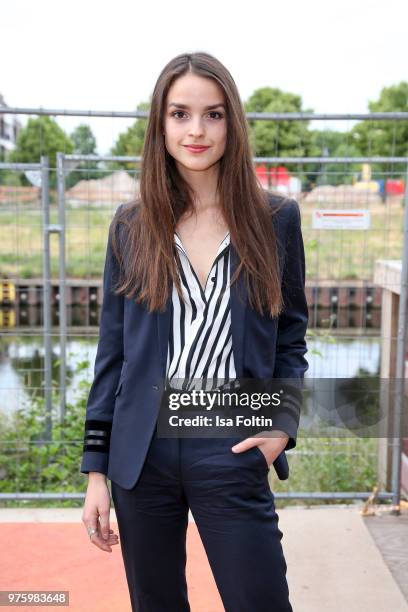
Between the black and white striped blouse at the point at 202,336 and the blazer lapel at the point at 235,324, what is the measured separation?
0.01 meters

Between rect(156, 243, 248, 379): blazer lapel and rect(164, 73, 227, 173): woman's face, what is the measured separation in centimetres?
29

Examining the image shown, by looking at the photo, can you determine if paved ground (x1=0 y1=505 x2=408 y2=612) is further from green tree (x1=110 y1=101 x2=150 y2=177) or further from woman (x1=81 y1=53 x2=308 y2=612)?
green tree (x1=110 y1=101 x2=150 y2=177)

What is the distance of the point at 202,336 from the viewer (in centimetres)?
169

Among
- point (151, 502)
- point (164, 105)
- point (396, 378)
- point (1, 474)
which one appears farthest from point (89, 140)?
point (151, 502)

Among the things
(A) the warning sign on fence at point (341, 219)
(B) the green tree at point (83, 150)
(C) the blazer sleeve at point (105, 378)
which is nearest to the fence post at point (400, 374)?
(A) the warning sign on fence at point (341, 219)

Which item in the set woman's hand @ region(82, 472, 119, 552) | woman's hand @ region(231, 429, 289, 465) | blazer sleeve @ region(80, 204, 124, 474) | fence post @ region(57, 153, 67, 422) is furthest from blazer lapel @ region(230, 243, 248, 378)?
fence post @ region(57, 153, 67, 422)

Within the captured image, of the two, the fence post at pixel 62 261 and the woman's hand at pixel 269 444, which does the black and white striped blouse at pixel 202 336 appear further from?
the fence post at pixel 62 261

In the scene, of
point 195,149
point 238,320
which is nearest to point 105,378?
point 238,320

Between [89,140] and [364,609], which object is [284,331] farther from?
[89,140]

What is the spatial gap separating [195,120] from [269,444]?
771 mm

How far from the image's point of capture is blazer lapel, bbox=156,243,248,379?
5.52 feet

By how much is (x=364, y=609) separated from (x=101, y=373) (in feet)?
5.47

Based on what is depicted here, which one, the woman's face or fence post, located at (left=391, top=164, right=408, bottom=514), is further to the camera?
fence post, located at (left=391, top=164, right=408, bottom=514)

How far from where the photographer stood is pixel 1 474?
493 centimetres
